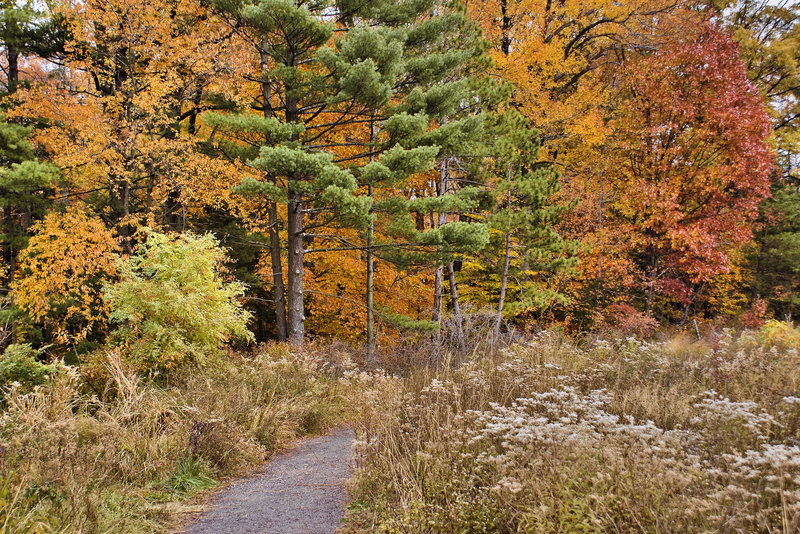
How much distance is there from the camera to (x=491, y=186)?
13336mm

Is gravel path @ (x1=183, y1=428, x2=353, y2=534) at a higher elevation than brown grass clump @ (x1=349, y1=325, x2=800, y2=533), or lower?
lower

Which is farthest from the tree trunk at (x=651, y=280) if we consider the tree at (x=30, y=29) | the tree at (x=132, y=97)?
the tree at (x=30, y=29)

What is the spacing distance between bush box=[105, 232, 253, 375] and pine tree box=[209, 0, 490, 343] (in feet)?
8.44

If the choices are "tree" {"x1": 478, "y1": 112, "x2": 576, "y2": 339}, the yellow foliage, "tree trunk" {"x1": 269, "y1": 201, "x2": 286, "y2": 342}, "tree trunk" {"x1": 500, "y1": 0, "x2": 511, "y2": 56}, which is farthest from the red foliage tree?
the yellow foliage

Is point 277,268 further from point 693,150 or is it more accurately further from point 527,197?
point 693,150

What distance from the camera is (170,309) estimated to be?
673cm

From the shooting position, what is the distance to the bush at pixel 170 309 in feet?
21.6

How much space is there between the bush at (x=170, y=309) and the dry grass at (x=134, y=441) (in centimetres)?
40

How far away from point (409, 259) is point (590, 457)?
8.74 metres

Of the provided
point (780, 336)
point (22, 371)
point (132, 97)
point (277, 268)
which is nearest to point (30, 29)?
point (132, 97)

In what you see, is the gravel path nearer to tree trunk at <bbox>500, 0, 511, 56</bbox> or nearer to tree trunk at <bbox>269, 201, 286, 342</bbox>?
tree trunk at <bbox>269, 201, 286, 342</bbox>

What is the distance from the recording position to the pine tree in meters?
8.88

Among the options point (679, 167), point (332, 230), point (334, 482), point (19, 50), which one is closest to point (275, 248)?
point (332, 230)

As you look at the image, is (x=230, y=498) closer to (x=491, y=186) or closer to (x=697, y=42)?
(x=491, y=186)
